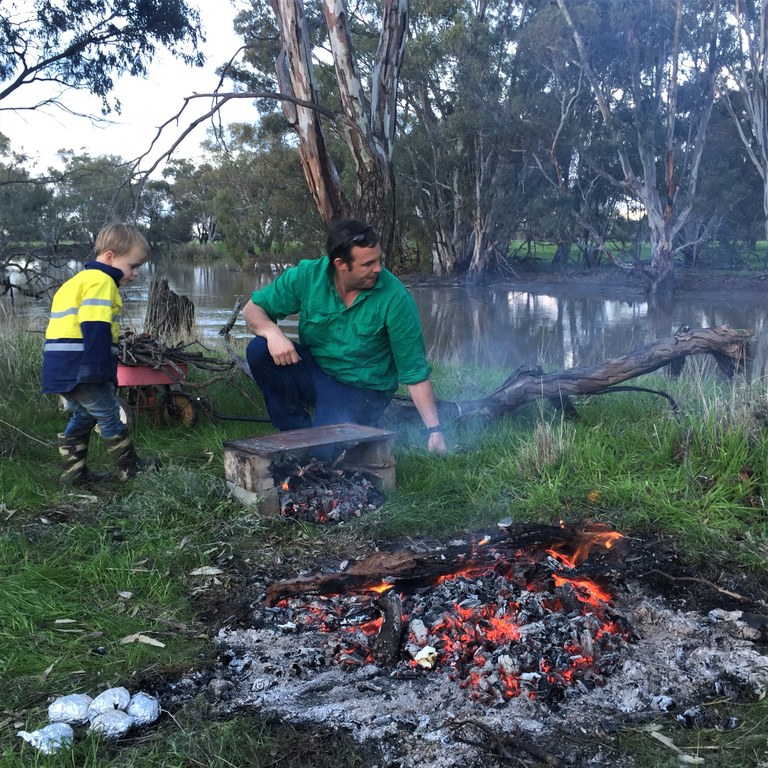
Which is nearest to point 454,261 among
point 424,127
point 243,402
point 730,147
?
point 424,127

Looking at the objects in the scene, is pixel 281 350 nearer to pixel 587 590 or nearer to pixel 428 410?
pixel 428 410

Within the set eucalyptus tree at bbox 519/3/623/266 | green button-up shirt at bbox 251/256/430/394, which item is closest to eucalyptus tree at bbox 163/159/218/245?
eucalyptus tree at bbox 519/3/623/266

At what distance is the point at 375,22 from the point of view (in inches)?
982

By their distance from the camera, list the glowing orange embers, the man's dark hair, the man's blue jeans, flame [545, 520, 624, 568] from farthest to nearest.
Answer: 1. the man's blue jeans
2. the man's dark hair
3. flame [545, 520, 624, 568]
4. the glowing orange embers

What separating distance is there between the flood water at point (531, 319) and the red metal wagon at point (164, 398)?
1878mm

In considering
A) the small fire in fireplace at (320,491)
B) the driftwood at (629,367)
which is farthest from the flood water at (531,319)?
the small fire in fireplace at (320,491)

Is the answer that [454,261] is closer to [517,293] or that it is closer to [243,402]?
[517,293]

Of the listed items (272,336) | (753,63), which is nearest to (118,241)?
(272,336)

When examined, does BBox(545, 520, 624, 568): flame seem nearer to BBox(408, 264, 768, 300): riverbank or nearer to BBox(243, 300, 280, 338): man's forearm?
BBox(243, 300, 280, 338): man's forearm

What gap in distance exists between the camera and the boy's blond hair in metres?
4.13

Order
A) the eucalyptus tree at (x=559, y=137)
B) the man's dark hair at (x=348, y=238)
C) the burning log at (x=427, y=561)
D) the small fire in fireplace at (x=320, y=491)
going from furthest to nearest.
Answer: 1. the eucalyptus tree at (x=559, y=137)
2. the man's dark hair at (x=348, y=238)
3. the small fire in fireplace at (x=320, y=491)
4. the burning log at (x=427, y=561)

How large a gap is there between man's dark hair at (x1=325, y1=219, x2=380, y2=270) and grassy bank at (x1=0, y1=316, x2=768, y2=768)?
1.33 m

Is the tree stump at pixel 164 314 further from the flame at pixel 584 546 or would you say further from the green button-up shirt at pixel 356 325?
the flame at pixel 584 546

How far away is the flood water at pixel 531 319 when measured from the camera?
35.4 ft
